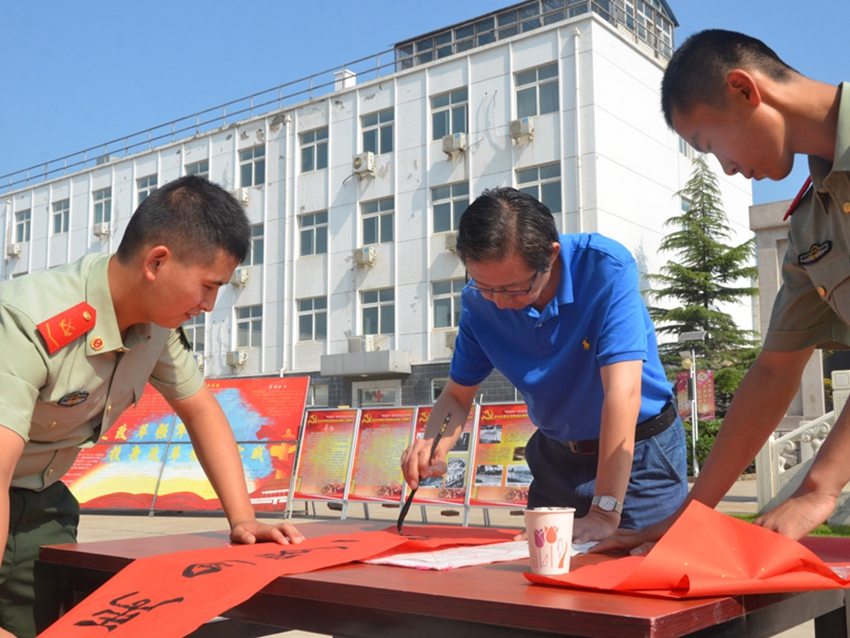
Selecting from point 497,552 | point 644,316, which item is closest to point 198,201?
point 497,552

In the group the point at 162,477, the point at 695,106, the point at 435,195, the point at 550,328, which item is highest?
the point at 435,195

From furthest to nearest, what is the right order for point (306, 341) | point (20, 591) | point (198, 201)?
point (306, 341) < point (20, 591) < point (198, 201)

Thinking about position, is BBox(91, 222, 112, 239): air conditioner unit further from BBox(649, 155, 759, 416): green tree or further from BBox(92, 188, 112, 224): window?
BBox(649, 155, 759, 416): green tree

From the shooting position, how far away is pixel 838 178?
1641mm

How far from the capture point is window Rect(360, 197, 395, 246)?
21891mm

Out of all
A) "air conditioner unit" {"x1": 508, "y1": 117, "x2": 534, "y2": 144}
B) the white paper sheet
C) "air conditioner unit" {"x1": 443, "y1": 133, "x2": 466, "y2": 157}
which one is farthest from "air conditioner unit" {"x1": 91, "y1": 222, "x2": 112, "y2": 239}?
the white paper sheet

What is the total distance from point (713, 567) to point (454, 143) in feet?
64.9

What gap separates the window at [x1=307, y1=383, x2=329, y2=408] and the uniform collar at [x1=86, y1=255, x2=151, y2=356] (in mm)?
20714

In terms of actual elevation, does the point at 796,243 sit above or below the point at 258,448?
above

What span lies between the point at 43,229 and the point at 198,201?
30134mm

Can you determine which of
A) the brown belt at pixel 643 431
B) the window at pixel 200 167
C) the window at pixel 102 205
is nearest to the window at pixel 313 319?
the window at pixel 200 167

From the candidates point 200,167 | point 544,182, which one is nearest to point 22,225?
point 200,167

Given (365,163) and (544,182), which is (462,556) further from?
(365,163)

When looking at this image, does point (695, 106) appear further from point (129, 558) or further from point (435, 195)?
point (435, 195)
